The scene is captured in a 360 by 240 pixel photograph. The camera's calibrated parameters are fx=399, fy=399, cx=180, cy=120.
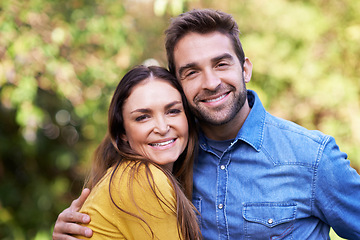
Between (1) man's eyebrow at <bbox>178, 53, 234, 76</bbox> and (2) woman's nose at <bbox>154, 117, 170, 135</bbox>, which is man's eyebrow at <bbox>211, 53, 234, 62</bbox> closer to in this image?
(1) man's eyebrow at <bbox>178, 53, 234, 76</bbox>

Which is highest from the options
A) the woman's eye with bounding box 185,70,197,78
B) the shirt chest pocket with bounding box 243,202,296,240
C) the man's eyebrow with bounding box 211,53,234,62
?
the man's eyebrow with bounding box 211,53,234,62

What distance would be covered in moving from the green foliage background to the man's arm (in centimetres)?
168

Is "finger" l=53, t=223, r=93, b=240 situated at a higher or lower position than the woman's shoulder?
lower

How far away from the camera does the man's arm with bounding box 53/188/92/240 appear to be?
1.95 meters

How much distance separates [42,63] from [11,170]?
2.29 m

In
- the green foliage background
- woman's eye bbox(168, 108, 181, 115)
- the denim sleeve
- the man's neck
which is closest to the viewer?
the denim sleeve

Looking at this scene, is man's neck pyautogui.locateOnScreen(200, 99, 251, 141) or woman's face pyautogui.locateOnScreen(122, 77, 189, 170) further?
man's neck pyautogui.locateOnScreen(200, 99, 251, 141)

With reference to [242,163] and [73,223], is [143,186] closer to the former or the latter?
[73,223]

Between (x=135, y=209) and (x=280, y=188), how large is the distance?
0.76 metres

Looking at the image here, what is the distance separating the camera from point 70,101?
3988 millimetres

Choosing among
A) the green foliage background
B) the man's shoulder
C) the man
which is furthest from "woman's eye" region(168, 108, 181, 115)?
the green foliage background

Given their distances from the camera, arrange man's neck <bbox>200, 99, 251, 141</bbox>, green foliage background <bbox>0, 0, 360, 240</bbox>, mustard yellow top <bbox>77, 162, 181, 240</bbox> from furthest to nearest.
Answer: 1. green foliage background <bbox>0, 0, 360, 240</bbox>
2. man's neck <bbox>200, 99, 251, 141</bbox>
3. mustard yellow top <bbox>77, 162, 181, 240</bbox>

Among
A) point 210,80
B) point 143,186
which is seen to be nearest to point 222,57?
point 210,80

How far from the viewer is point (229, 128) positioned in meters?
2.34
